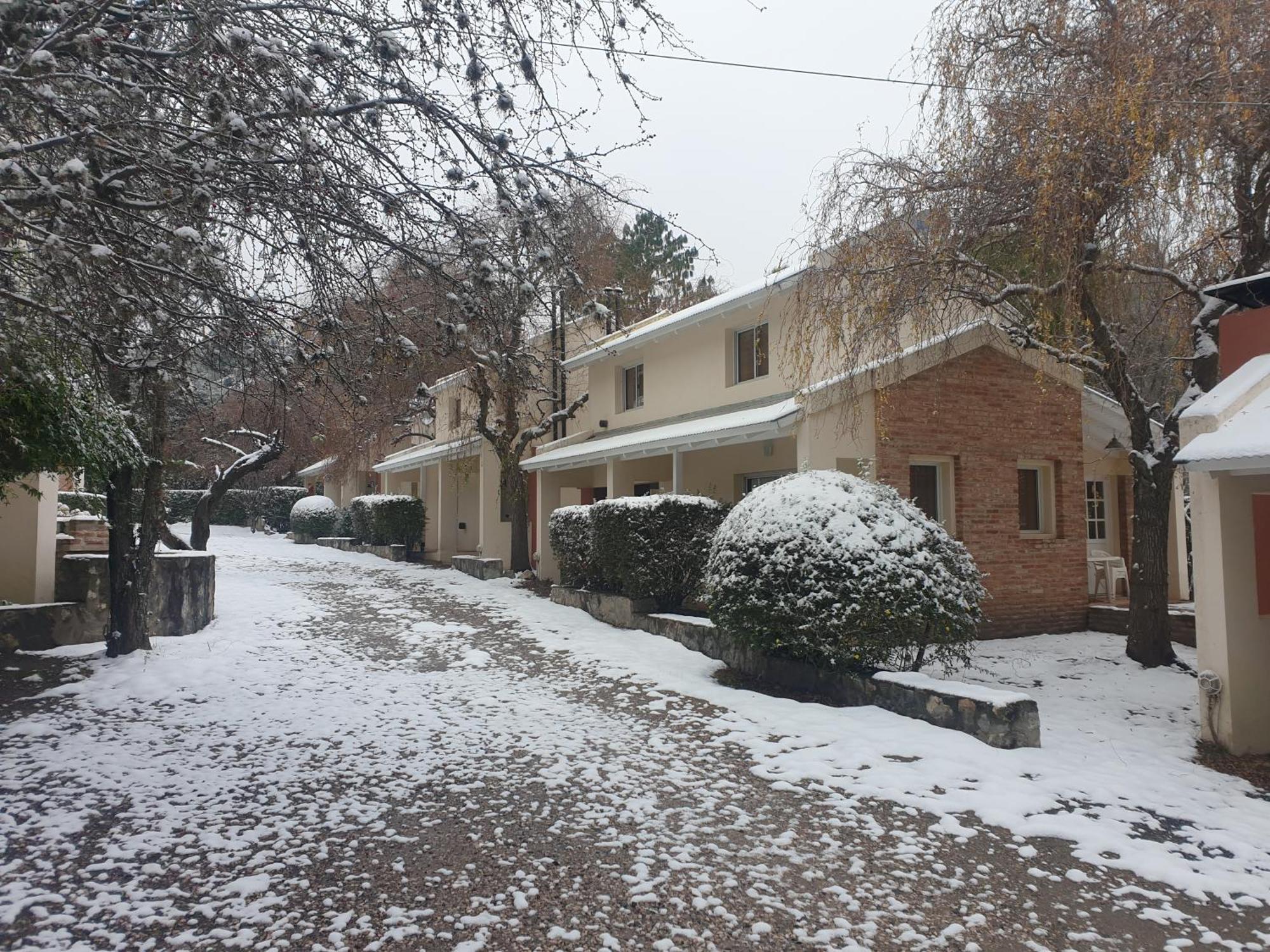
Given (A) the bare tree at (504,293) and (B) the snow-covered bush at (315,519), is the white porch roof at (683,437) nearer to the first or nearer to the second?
(A) the bare tree at (504,293)

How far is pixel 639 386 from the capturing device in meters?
18.0

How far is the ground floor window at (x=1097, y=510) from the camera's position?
595 inches

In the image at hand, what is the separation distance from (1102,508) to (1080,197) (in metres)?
9.14

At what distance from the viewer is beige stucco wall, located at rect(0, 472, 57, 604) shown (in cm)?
945

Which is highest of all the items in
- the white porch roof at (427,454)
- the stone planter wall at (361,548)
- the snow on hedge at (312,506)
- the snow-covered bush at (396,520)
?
the white porch roof at (427,454)

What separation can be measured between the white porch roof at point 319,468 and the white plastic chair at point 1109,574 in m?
23.4

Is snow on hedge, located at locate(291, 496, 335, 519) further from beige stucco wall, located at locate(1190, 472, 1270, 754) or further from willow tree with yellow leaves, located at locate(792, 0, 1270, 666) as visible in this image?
beige stucco wall, located at locate(1190, 472, 1270, 754)

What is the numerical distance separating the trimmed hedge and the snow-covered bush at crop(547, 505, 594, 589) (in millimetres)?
17690

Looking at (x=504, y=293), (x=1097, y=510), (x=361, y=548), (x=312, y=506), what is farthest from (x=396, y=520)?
(x=504, y=293)

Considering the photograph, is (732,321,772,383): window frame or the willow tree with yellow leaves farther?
(732,321,772,383): window frame

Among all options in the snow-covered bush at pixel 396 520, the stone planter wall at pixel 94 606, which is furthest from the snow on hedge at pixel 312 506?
the stone planter wall at pixel 94 606

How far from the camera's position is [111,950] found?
3.34m

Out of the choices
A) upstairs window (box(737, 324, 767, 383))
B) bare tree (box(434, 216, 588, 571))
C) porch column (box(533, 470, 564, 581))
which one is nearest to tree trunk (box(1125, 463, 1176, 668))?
upstairs window (box(737, 324, 767, 383))

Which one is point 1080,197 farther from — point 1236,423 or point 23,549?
point 23,549
